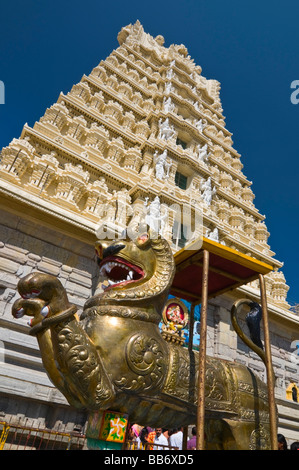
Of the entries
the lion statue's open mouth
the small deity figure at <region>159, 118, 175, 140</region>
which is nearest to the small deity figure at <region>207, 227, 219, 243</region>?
the small deity figure at <region>159, 118, 175, 140</region>

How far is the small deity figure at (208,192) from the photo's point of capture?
55.2 ft

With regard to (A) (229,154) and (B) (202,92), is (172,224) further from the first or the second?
(B) (202,92)

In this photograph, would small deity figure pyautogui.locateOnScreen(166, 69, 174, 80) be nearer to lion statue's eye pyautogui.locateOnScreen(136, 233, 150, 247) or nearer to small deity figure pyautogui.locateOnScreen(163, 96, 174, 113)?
small deity figure pyautogui.locateOnScreen(163, 96, 174, 113)

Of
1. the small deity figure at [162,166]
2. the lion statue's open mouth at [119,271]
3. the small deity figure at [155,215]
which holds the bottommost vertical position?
the lion statue's open mouth at [119,271]

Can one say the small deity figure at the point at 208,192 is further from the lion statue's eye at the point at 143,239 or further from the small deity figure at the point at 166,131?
the lion statue's eye at the point at 143,239

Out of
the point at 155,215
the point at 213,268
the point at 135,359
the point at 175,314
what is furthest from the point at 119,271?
the point at 155,215

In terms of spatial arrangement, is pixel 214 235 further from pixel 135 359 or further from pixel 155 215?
pixel 135 359

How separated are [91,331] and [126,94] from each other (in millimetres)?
18657

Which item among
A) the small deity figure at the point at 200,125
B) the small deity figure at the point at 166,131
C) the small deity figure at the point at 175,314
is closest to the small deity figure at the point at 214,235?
the small deity figure at the point at 166,131

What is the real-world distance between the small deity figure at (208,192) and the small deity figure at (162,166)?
8.72 ft

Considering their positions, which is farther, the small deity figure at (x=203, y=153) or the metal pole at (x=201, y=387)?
the small deity figure at (x=203, y=153)

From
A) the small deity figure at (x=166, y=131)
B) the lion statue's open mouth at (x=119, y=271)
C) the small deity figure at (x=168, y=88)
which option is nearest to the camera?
the lion statue's open mouth at (x=119, y=271)

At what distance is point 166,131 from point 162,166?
2.95 m

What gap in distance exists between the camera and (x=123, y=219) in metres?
12.1
